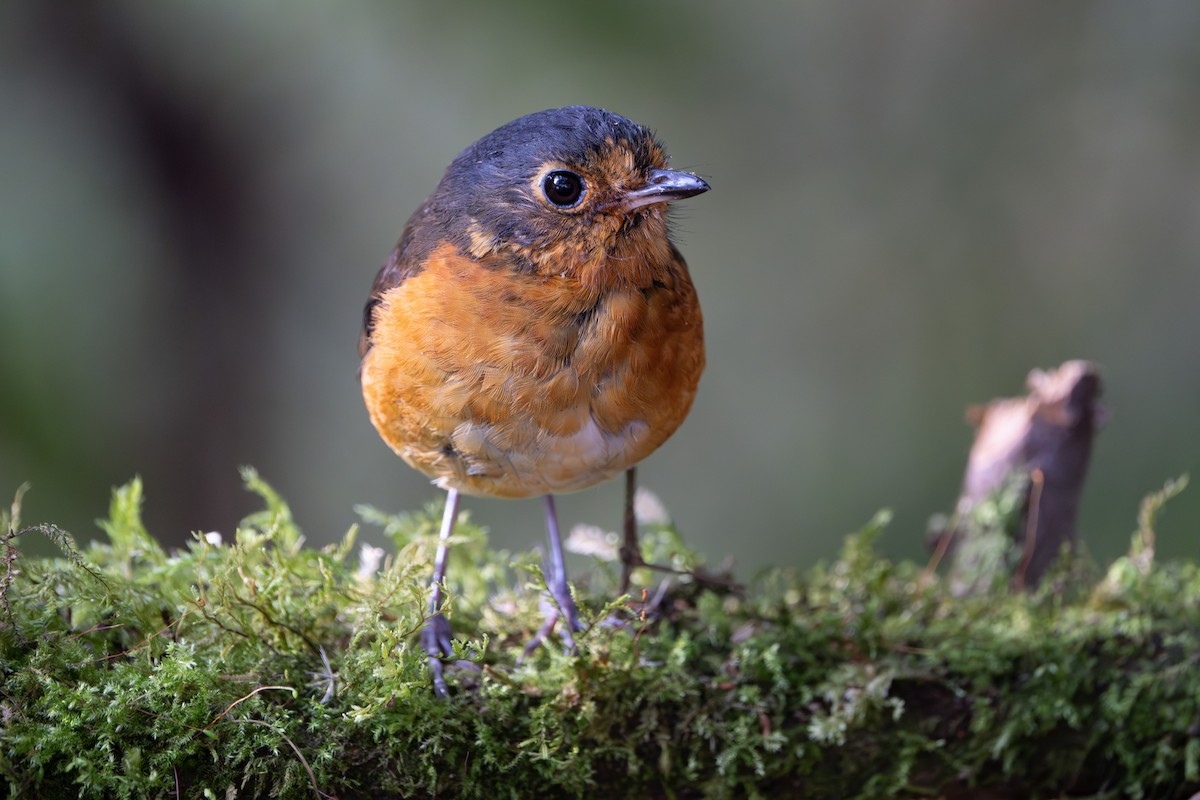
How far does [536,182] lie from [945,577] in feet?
7.80

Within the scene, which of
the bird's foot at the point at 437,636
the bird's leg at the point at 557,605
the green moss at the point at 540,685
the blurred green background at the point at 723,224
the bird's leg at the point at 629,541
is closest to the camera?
the green moss at the point at 540,685

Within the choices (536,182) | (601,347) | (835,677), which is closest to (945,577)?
(835,677)

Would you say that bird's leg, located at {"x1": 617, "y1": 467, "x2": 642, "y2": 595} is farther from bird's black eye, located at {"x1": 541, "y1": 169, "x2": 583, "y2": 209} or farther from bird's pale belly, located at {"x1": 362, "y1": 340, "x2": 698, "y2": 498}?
bird's black eye, located at {"x1": 541, "y1": 169, "x2": 583, "y2": 209}

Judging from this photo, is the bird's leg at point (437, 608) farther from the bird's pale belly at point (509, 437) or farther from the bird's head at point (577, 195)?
the bird's head at point (577, 195)

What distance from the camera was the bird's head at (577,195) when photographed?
2.53m

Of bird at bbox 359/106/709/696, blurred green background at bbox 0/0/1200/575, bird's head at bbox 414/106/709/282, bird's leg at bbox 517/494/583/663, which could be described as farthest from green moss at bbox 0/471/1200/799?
blurred green background at bbox 0/0/1200/575

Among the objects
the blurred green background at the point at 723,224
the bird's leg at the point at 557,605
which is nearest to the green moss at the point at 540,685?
the bird's leg at the point at 557,605

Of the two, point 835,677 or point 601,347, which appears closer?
point 601,347

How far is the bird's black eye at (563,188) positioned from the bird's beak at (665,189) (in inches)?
5.0

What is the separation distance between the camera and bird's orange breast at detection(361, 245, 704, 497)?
253 cm

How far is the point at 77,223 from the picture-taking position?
494 centimetres

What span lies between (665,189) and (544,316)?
440mm

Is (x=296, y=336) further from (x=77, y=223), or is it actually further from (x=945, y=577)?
(x=945, y=577)

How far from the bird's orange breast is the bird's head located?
6 centimetres
